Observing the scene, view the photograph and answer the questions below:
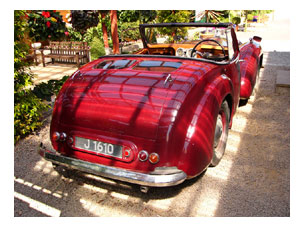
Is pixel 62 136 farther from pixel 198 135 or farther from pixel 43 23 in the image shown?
pixel 43 23

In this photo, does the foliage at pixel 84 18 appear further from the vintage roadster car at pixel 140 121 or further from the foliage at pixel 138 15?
the vintage roadster car at pixel 140 121

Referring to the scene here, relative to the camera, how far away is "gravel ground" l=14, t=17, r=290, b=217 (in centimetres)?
264

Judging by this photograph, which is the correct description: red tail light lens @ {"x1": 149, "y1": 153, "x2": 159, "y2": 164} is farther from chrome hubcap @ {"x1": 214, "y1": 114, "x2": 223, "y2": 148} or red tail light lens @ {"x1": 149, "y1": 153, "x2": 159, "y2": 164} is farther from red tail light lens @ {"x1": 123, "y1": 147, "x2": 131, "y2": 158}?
chrome hubcap @ {"x1": 214, "y1": 114, "x2": 223, "y2": 148}

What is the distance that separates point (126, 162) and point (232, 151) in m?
1.89

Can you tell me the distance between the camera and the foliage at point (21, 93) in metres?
4.02

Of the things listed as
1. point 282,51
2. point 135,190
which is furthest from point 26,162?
point 282,51

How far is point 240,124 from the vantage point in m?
4.56

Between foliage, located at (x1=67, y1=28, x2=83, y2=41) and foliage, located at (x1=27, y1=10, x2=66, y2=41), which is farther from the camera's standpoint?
foliage, located at (x1=67, y1=28, x2=83, y2=41)

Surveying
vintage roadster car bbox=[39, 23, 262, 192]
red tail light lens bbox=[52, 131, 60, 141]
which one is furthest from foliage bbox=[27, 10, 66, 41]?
red tail light lens bbox=[52, 131, 60, 141]

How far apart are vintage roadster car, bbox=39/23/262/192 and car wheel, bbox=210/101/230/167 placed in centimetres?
36

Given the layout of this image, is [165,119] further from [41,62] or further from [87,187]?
[41,62]

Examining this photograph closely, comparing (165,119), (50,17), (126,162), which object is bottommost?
(126,162)

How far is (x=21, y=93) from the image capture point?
13.5ft

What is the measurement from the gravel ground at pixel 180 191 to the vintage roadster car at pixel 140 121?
0.43 metres
